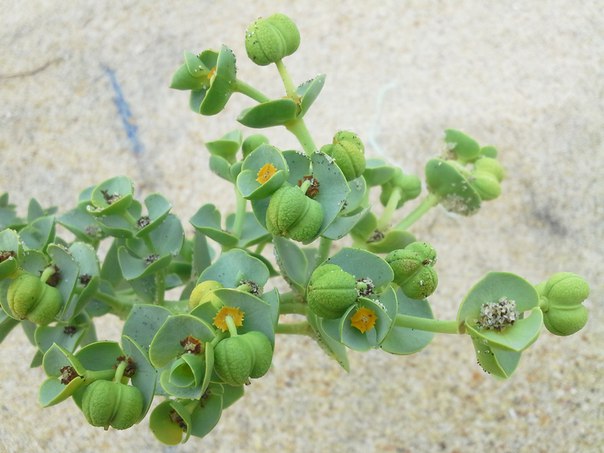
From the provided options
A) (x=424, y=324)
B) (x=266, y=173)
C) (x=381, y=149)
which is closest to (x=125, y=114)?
(x=381, y=149)

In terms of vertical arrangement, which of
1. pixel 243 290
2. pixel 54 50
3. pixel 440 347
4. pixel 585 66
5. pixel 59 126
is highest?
pixel 243 290

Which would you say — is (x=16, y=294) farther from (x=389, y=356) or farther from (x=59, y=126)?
(x=59, y=126)

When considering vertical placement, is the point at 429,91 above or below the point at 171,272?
below

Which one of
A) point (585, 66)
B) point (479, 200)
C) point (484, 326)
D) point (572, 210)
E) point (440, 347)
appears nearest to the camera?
point (484, 326)

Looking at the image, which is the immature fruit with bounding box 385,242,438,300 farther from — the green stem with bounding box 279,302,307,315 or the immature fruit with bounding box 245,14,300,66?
the immature fruit with bounding box 245,14,300,66

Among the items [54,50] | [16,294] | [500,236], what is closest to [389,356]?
[500,236]

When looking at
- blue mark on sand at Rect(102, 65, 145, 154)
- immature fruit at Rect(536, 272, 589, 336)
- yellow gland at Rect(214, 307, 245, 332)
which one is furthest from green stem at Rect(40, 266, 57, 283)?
blue mark on sand at Rect(102, 65, 145, 154)

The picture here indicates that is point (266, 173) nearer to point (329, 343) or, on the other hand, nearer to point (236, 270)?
point (236, 270)
